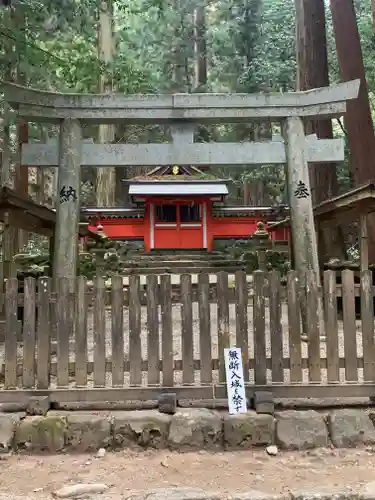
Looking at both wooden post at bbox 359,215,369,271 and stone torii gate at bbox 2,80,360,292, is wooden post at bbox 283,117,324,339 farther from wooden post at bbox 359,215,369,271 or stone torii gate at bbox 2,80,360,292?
wooden post at bbox 359,215,369,271

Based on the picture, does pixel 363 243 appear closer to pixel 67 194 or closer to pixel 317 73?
pixel 67 194

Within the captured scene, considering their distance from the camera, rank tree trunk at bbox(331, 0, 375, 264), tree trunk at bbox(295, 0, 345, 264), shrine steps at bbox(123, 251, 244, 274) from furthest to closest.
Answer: shrine steps at bbox(123, 251, 244, 274)
tree trunk at bbox(295, 0, 345, 264)
tree trunk at bbox(331, 0, 375, 264)

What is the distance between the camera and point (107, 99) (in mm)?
6285

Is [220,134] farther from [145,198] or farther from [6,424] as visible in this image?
[6,424]

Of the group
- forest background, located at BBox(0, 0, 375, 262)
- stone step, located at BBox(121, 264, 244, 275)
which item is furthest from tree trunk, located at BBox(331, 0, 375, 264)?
→ forest background, located at BBox(0, 0, 375, 262)

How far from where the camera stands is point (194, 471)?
3244 millimetres

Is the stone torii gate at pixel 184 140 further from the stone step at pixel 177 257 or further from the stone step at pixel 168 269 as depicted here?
the stone step at pixel 177 257

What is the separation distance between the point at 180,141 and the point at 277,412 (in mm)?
4106

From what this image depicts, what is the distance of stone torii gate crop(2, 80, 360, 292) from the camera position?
624cm

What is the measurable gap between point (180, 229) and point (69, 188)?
12835 mm

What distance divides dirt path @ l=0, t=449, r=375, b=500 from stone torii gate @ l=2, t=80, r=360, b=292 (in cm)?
311

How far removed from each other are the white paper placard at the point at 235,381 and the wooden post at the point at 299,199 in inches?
107

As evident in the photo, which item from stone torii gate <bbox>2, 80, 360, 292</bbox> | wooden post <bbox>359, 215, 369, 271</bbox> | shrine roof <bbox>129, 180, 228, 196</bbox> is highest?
shrine roof <bbox>129, 180, 228, 196</bbox>

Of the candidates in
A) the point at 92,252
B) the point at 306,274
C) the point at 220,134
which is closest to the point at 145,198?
the point at 92,252
